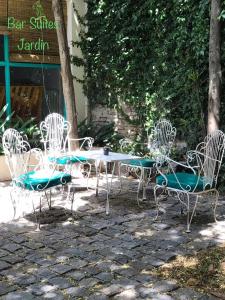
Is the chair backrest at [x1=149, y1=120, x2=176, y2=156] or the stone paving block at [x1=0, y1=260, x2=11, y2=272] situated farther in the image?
the chair backrest at [x1=149, y1=120, x2=176, y2=156]

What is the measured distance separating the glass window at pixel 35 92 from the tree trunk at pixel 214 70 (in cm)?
361

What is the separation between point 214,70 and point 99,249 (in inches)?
123

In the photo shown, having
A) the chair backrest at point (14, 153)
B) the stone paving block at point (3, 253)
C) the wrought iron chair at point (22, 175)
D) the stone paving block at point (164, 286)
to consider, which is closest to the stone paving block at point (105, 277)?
the stone paving block at point (164, 286)

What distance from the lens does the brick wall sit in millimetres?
8000

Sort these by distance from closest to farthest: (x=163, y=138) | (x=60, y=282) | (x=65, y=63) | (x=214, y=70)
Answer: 1. (x=60, y=282)
2. (x=214, y=70)
3. (x=163, y=138)
4. (x=65, y=63)

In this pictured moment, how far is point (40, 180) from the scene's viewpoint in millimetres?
5012

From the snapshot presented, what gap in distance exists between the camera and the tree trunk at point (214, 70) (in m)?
5.96

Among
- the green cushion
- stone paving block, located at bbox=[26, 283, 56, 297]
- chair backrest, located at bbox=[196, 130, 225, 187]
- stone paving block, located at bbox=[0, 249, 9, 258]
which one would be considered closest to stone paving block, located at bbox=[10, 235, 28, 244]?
stone paving block, located at bbox=[0, 249, 9, 258]

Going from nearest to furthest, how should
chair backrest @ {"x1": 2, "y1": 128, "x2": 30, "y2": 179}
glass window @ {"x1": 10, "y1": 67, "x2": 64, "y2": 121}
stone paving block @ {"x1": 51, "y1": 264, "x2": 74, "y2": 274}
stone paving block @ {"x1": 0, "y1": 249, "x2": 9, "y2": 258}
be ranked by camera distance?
stone paving block @ {"x1": 51, "y1": 264, "x2": 74, "y2": 274} → stone paving block @ {"x1": 0, "y1": 249, "x2": 9, "y2": 258} → chair backrest @ {"x1": 2, "y1": 128, "x2": 30, "y2": 179} → glass window @ {"x1": 10, "y1": 67, "x2": 64, "y2": 121}

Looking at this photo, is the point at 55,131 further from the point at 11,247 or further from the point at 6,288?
the point at 6,288

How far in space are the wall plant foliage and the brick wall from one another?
→ 146 millimetres

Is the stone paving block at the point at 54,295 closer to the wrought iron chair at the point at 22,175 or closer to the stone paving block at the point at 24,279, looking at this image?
the stone paving block at the point at 24,279

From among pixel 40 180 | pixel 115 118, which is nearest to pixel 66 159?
pixel 40 180

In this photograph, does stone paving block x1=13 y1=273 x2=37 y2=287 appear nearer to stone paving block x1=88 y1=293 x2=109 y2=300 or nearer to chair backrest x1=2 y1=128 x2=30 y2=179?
stone paving block x1=88 y1=293 x2=109 y2=300
